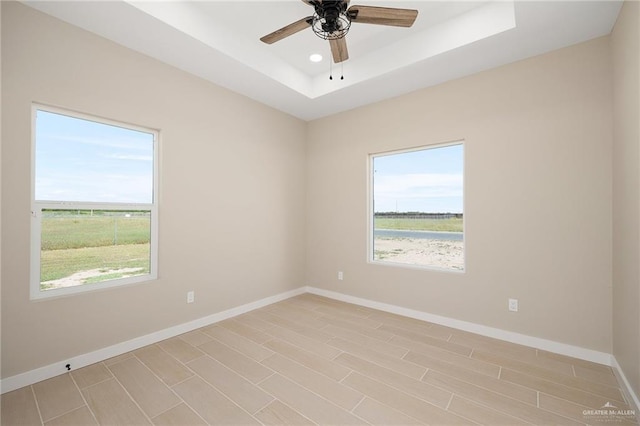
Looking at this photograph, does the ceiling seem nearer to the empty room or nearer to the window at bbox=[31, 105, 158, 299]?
the empty room

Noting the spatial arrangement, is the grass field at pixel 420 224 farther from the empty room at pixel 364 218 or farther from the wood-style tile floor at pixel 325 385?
the wood-style tile floor at pixel 325 385

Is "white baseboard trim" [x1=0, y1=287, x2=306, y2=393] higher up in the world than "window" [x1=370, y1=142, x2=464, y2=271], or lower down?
lower down

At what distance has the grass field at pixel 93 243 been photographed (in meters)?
2.27

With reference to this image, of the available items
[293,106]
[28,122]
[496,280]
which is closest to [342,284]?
[496,280]

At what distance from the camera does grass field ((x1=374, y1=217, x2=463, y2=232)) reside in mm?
3307

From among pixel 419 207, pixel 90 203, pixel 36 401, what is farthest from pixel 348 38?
pixel 36 401

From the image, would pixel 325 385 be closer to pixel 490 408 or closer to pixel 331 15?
pixel 490 408

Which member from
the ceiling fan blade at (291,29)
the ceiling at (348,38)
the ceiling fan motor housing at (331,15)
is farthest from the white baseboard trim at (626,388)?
the ceiling fan blade at (291,29)

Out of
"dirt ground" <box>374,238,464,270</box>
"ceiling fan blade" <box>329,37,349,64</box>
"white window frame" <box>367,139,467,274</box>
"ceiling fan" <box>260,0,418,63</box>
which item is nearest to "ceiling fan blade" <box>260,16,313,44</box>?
"ceiling fan" <box>260,0,418,63</box>

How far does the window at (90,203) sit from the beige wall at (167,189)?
10 cm

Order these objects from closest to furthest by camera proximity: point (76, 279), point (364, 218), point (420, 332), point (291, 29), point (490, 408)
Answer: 1. point (490, 408)
2. point (291, 29)
3. point (76, 279)
4. point (420, 332)
5. point (364, 218)

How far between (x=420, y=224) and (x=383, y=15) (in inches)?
93.4

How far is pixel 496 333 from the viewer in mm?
2879

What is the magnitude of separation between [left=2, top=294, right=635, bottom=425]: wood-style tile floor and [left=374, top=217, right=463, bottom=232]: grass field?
3.85ft
